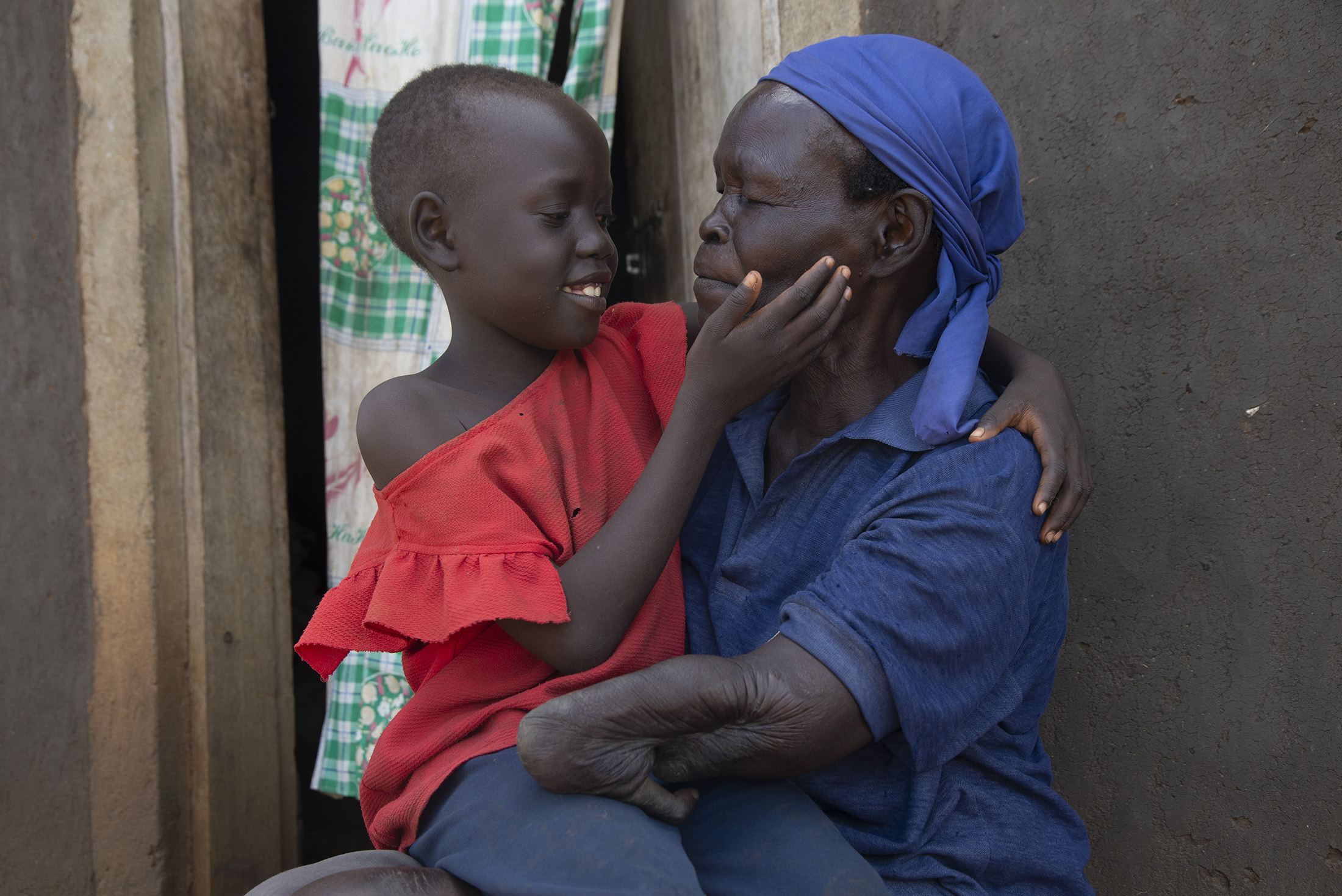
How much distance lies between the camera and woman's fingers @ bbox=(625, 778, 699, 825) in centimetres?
127

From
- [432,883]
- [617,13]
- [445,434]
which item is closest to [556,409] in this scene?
[445,434]

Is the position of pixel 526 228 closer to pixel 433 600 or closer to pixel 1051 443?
pixel 433 600

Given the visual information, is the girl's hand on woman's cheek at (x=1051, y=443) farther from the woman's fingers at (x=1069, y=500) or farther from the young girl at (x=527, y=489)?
the young girl at (x=527, y=489)

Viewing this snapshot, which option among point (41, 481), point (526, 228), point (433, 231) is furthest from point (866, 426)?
point (41, 481)

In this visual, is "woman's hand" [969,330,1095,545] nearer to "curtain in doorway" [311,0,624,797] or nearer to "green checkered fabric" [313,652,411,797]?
"curtain in doorway" [311,0,624,797]

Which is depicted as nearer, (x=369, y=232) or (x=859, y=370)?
(x=859, y=370)

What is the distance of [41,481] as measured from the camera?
2684 mm

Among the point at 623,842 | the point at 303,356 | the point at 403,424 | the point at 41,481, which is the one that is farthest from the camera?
the point at 303,356

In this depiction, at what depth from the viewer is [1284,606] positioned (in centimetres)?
173

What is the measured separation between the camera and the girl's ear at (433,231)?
5.63 feet

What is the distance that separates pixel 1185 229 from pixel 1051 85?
443 millimetres

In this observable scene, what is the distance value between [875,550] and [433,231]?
3.22 ft

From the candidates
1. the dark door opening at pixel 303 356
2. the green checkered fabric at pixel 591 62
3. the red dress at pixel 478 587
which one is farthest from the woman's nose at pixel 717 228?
the dark door opening at pixel 303 356

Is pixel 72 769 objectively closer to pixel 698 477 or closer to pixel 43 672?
pixel 43 672
